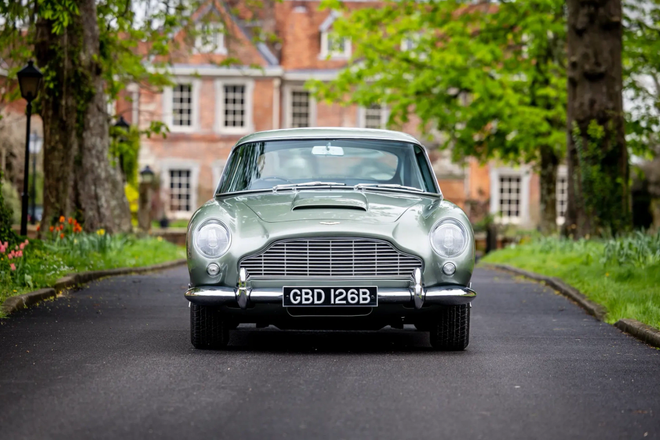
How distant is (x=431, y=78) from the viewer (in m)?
27.0

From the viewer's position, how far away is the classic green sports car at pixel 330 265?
22.4 ft

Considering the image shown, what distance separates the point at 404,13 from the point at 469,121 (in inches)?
135

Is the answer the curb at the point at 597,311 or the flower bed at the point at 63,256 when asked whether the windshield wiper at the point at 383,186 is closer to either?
the curb at the point at 597,311

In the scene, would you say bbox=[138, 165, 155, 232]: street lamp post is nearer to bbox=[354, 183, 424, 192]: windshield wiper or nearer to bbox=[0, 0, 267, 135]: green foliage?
bbox=[0, 0, 267, 135]: green foliage

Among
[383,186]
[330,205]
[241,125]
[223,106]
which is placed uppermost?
[223,106]

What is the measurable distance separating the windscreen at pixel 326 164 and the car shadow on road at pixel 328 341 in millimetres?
1176

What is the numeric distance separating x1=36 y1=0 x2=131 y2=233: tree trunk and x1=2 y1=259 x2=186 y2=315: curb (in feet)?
5.33

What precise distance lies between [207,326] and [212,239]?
0.62 meters

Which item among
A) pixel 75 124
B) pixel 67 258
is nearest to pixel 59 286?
pixel 67 258

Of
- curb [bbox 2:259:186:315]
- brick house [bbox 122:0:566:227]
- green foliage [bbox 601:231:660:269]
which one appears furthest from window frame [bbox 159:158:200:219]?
green foliage [bbox 601:231:660:269]

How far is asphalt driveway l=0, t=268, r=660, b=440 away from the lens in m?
4.64

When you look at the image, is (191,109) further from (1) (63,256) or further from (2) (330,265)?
(2) (330,265)

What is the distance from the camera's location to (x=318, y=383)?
19.0 ft

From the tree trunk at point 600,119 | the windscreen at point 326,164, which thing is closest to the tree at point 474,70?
the tree trunk at point 600,119
